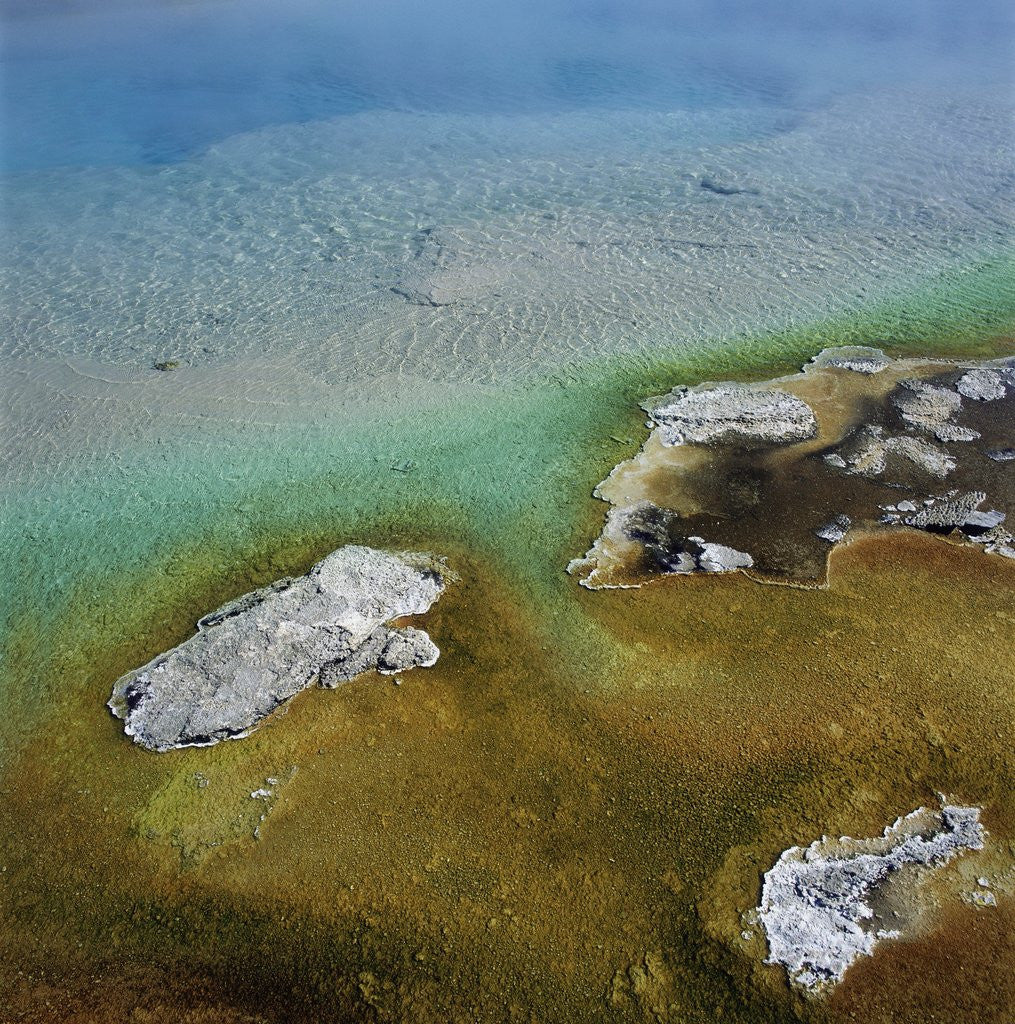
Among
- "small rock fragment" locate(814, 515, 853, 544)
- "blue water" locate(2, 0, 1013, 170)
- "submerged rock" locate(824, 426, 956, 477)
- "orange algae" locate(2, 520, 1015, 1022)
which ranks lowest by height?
"orange algae" locate(2, 520, 1015, 1022)

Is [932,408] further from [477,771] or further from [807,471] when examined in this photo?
[477,771]

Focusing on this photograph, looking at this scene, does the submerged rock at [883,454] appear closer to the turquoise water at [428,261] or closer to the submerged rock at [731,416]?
the submerged rock at [731,416]

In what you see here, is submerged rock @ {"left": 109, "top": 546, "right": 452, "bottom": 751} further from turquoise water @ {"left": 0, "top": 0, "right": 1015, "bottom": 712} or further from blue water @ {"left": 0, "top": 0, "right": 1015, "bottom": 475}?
blue water @ {"left": 0, "top": 0, "right": 1015, "bottom": 475}

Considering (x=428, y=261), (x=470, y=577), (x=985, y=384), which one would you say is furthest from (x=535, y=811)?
(x=428, y=261)

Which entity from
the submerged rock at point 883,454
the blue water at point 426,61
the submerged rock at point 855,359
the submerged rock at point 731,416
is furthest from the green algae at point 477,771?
the blue water at point 426,61

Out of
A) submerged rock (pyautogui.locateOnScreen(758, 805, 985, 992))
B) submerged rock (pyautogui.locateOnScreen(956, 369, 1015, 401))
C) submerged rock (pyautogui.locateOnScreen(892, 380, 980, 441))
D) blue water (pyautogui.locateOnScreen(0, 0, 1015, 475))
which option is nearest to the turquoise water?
blue water (pyautogui.locateOnScreen(0, 0, 1015, 475))
